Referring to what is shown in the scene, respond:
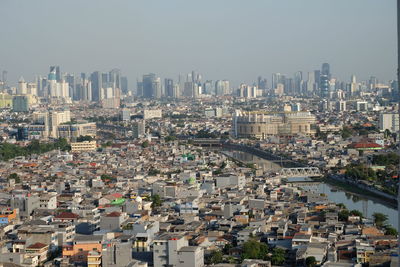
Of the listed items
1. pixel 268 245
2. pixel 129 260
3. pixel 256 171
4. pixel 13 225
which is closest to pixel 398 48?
pixel 129 260

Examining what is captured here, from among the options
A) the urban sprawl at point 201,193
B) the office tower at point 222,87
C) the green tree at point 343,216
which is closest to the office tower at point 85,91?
the office tower at point 222,87

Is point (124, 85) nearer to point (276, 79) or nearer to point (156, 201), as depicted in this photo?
point (276, 79)

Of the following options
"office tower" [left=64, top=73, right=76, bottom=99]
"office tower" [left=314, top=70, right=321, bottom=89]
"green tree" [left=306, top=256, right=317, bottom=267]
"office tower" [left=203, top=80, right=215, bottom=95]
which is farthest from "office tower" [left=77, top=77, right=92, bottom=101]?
"green tree" [left=306, top=256, right=317, bottom=267]

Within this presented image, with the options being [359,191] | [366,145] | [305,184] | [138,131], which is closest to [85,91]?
[138,131]

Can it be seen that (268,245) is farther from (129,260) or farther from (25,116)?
(25,116)

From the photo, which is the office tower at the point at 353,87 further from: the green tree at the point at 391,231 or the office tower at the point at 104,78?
the green tree at the point at 391,231

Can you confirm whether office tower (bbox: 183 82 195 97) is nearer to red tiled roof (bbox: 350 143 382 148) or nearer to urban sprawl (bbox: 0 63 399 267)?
urban sprawl (bbox: 0 63 399 267)

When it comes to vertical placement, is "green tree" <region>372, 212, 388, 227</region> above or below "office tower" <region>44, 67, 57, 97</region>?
below
